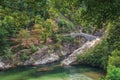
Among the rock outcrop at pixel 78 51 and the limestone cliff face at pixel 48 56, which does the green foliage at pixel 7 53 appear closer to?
the limestone cliff face at pixel 48 56

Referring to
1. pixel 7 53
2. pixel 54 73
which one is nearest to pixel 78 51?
pixel 54 73

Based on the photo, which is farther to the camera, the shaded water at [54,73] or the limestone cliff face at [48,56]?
the limestone cliff face at [48,56]

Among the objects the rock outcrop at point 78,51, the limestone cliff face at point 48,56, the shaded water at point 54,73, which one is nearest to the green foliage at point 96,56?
the rock outcrop at point 78,51

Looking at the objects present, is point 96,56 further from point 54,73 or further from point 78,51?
point 54,73

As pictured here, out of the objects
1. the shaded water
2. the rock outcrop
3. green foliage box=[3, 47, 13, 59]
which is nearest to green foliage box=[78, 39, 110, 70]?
the rock outcrop

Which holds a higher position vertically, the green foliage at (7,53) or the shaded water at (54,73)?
the green foliage at (7,53)

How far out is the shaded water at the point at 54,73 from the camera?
29819 millimetres

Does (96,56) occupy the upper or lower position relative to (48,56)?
upper

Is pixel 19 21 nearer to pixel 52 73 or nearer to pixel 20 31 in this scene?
pixel 52 73

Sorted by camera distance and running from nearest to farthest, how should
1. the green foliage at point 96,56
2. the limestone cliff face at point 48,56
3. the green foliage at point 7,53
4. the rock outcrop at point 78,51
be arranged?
the green foliage at point 96,56 → the green foliage at point 7,53 → the limestone cliff face at point 48,56 → the rock outcrop at point 78,51

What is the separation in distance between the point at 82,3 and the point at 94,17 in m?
0.47

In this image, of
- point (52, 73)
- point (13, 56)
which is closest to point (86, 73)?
point (52, 73)

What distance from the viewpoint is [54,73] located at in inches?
1252

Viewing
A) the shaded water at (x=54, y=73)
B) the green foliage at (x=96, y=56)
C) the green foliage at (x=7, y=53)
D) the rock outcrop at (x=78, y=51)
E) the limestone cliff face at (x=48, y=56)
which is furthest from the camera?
the rock outcrop at (x=78, y=51)
